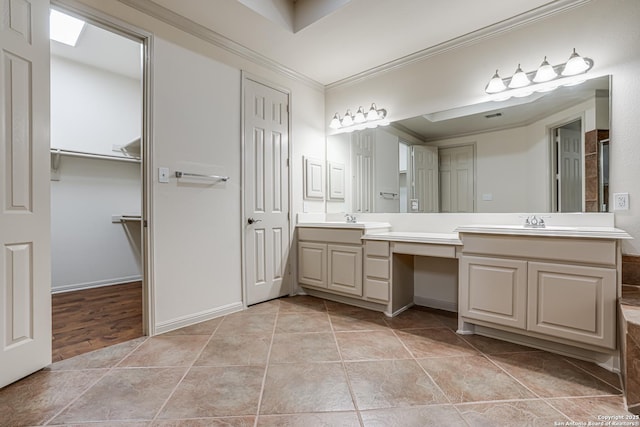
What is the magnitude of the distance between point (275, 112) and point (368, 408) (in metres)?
2.72

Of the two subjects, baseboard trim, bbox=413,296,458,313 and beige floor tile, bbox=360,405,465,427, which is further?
baseboard trim, bbox=413,296,458,313

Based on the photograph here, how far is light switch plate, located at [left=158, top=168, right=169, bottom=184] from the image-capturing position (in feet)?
7.43

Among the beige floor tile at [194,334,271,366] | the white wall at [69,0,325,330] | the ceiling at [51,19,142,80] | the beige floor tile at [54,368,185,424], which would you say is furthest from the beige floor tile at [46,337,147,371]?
the ceiling at [51,19,142,80]

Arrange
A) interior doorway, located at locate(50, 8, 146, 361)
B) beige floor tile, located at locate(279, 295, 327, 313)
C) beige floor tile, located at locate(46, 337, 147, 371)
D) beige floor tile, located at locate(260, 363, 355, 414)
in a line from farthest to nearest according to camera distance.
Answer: interior doorway, located at locate(50, 8, 146, 361)
beige floor tile, located at locate(279, 295, 327, 313)
beige floor tile, located at locate(46, 337, 147, 371)
beige floor tile, located at locate(260, 363, 355, 414)

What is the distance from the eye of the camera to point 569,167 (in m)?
2.17

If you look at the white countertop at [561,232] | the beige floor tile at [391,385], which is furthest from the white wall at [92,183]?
the white countertop at [561,232]

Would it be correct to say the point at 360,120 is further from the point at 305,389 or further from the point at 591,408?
the point at 591,408

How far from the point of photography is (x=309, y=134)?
3.50 metres

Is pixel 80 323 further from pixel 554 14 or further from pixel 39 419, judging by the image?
pixel 554 14

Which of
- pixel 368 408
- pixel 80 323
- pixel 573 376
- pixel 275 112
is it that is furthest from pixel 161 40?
pixel 573 376

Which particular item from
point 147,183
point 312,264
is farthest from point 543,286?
point 147,183

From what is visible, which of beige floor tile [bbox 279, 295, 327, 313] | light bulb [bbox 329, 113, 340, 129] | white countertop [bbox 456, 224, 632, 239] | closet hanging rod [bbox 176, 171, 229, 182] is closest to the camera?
white countertop [bbox 456, 224, 632, 239]

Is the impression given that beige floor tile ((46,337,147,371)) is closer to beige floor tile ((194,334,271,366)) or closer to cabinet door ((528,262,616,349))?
beige floor tile ((194,334,271,366))

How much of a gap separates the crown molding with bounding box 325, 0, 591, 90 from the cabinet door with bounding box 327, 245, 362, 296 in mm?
1879
